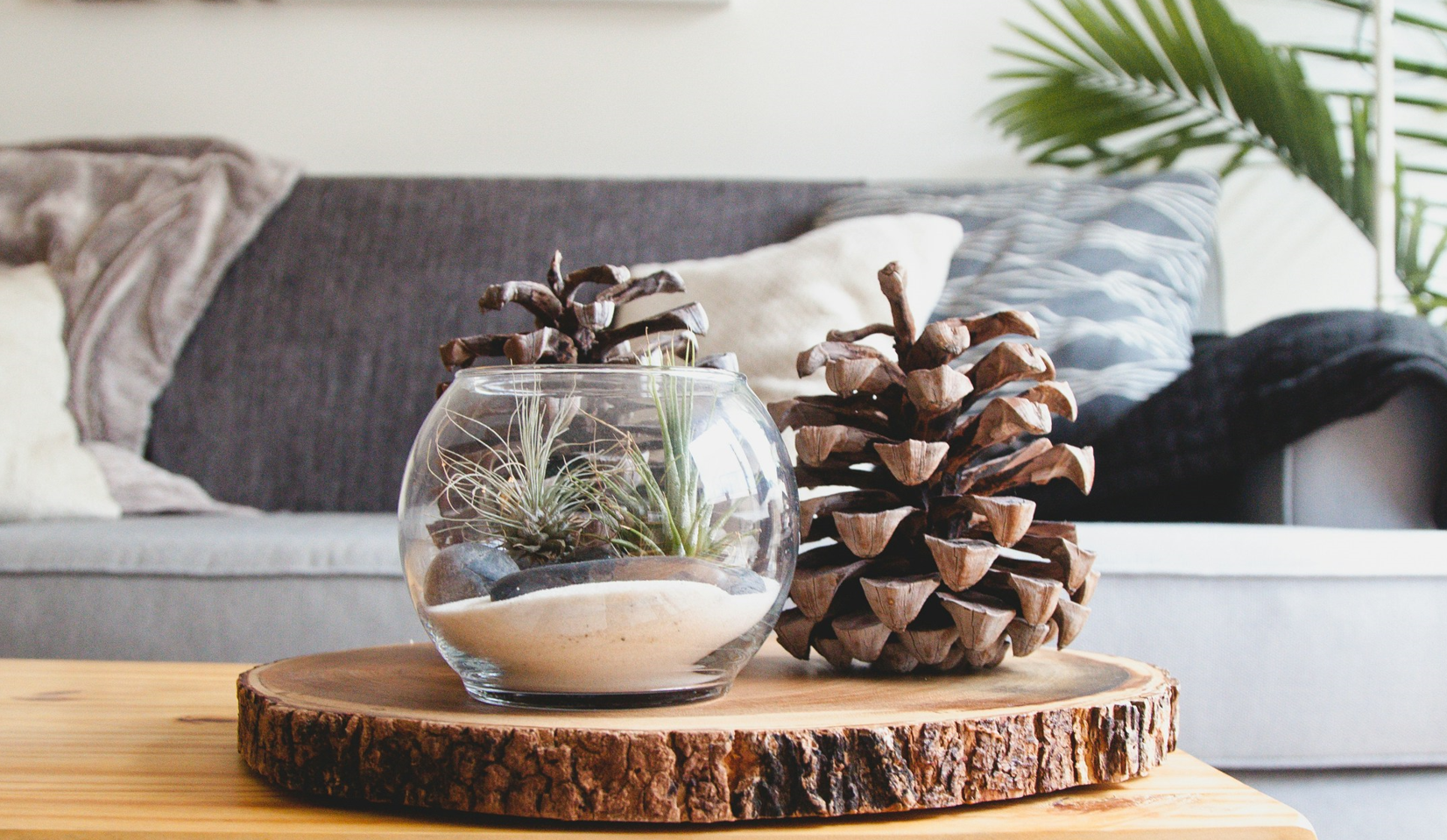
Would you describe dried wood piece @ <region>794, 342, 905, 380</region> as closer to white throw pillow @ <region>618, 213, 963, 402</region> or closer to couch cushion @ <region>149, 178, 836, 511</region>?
white throw pillow @ <region>618, 213, 963, 402</region>

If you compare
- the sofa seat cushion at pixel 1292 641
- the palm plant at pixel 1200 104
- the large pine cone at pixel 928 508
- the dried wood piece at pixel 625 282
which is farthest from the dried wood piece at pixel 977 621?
the palm plant at pixel 1200 104

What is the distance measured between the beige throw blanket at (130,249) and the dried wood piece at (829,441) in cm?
110

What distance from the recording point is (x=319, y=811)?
44cm

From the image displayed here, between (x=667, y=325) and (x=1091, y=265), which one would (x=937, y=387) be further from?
(x=1091, y=265)

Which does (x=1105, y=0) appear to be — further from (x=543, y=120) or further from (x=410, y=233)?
(x=410, y=233)

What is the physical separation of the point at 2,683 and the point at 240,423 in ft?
2.87

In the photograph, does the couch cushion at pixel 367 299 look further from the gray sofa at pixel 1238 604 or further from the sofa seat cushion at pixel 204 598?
the sofa seat cushion at pixel 204 598

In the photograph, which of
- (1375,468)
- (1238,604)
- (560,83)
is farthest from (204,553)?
(560,83)

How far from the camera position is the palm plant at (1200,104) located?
1.77 m

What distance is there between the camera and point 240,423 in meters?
1.56

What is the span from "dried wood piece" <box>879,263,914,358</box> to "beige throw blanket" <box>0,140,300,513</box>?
44.2 inches

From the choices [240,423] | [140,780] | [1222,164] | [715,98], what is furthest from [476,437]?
[1222,164]

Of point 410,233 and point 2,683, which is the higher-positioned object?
point 410,233

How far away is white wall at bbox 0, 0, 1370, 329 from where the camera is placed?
2055 mm
